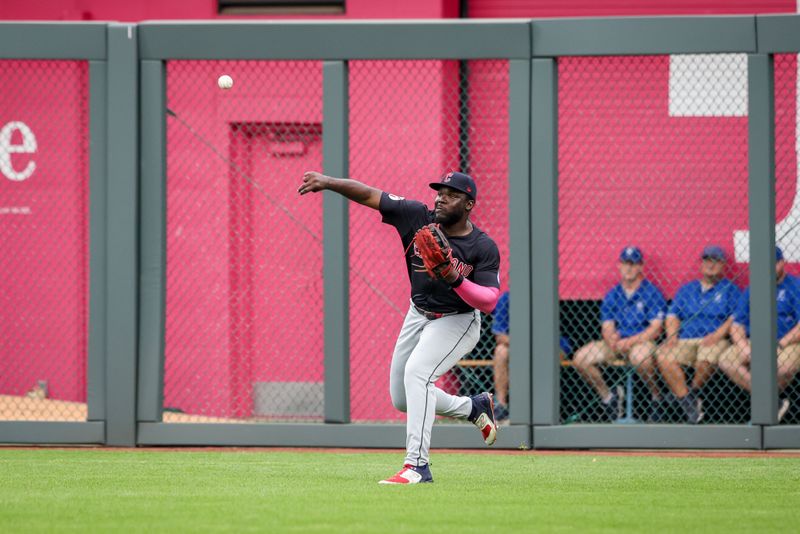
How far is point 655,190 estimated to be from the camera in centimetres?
1118

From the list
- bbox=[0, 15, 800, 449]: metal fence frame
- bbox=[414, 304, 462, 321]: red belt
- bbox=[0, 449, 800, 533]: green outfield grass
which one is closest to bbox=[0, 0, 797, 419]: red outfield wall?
bbox=[0, 15, 800, 449]: metal fence frame

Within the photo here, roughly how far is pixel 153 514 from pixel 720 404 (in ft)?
18.2

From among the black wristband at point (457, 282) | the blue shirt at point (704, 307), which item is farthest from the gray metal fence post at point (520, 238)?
the black wristband at point (457, 282)

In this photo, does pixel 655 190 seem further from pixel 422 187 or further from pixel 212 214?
pixel 212 214

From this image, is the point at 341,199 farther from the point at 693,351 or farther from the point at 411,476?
the point at 411,476

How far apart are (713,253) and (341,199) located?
304 centimetres

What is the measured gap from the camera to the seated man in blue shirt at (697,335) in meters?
9.77

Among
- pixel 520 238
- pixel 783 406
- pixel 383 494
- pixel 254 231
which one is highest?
pixel 254 231

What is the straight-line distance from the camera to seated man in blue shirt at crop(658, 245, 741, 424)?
9.77 metres

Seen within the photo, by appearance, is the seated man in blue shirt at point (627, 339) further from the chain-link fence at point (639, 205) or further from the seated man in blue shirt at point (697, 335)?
the seated man in blue shirt at point (697, 335)

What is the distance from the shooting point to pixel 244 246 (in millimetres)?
11414

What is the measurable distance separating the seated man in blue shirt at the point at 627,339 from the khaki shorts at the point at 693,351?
0.17m

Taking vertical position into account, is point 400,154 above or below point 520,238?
above

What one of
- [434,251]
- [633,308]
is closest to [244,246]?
[633,308]
